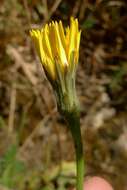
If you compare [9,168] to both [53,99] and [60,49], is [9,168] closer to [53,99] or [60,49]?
[53,99]

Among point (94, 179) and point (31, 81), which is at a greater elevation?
point (31, 81)

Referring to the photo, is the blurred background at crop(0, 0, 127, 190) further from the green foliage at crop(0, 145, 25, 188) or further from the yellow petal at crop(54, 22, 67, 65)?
the yellow petal at crop(54, 22, 67, 65)

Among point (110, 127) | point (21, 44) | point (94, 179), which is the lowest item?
point (94, 179)

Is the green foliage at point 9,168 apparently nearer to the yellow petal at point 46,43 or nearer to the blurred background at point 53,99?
the blurred background at point 53,99

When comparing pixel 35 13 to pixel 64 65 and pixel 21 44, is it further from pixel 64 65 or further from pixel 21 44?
pixel 64 65

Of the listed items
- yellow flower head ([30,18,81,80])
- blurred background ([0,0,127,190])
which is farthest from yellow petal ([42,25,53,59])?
blurred background ([0,0,127,190])

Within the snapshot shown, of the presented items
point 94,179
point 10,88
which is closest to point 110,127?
point 10,88

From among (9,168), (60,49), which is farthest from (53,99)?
(60,49)
